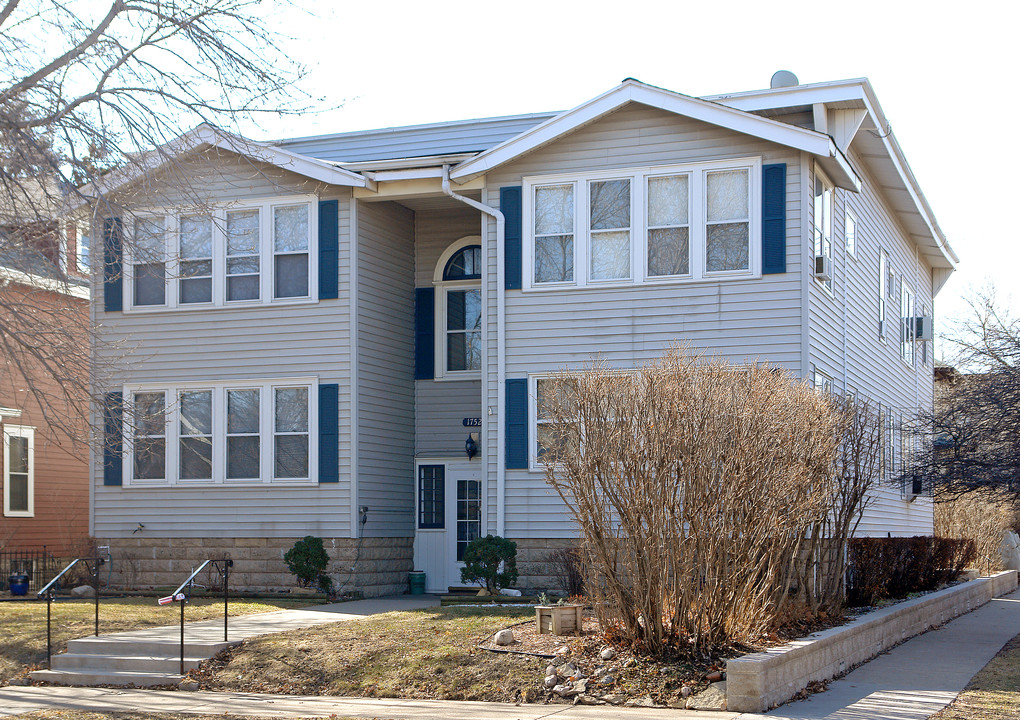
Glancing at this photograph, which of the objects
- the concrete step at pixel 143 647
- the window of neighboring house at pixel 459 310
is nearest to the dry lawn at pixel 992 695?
the concrete step at pixel 143 647

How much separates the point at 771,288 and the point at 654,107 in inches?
123

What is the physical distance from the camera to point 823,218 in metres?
16.8

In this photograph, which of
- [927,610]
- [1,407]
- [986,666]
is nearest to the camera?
[986,666]

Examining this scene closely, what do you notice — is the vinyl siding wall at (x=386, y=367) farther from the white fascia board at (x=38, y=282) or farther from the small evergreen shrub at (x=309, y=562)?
the white fascia board at (x=38, y=282)

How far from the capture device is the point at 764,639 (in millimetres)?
10812

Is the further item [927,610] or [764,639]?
[927,610]

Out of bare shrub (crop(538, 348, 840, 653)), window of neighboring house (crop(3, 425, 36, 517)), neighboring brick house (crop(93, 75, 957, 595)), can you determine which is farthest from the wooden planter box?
window of neighboring house (crop(3, 425, 36, 517))

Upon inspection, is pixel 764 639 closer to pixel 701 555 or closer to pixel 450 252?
pixel 701 555

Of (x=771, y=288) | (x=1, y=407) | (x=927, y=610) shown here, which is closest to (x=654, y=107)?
(x=771, y=288)

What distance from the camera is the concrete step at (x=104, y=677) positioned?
11789 mm

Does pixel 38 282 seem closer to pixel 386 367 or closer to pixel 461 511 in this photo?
pixel 386 367

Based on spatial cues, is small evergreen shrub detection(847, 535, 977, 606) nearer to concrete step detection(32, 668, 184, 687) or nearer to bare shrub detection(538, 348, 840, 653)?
bare shrub detection(538, 348, 840, 653)

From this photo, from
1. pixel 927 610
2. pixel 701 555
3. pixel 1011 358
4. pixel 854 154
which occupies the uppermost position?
pixel 854 154

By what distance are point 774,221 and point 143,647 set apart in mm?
9848
